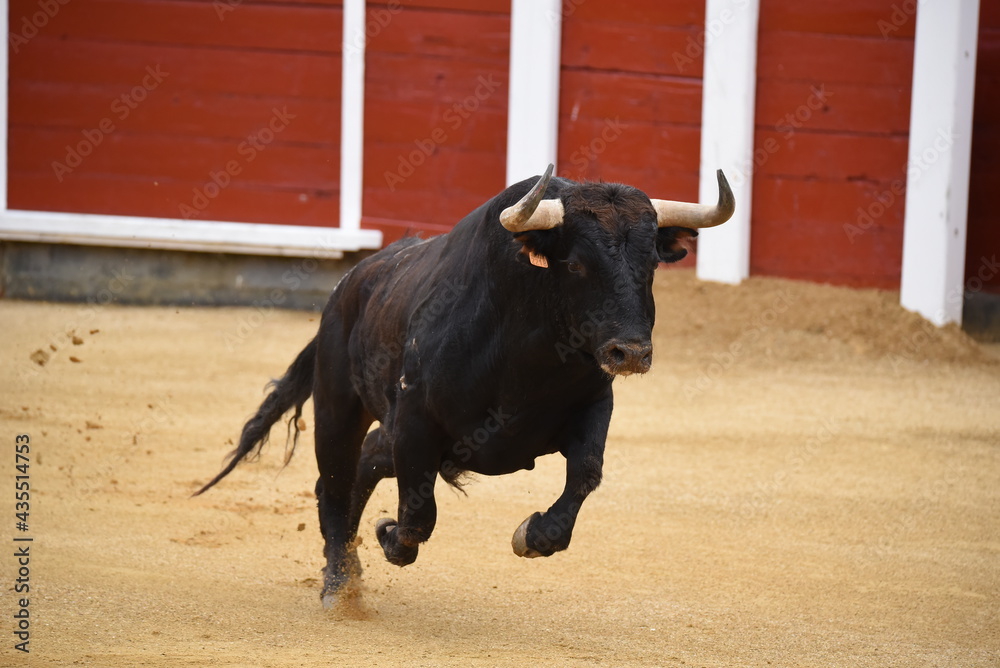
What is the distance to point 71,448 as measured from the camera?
5.93 meters

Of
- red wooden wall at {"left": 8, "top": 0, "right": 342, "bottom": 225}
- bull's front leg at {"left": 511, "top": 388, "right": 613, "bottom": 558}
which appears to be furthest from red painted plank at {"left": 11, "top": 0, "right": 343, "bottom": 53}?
bull's front leg at {"left": 511, "top": 388, "right": 613, "bottom": 558}

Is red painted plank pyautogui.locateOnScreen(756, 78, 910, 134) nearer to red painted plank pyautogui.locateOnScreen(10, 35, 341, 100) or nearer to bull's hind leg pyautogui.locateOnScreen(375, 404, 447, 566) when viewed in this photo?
red painted plank pyautogui.locateOnScreen(10, 35, 341, 100)

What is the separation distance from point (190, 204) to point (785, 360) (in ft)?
14.6

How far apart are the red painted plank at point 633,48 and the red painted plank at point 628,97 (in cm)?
7

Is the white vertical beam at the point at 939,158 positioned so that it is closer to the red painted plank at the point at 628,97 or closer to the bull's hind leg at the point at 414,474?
the red painted plank at the point at 628,97

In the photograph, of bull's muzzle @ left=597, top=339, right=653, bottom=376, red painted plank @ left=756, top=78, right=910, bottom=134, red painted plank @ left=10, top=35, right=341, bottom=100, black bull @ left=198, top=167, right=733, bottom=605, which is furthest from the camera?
red painted plank @ left=10, top=35, right=341, bottom=100

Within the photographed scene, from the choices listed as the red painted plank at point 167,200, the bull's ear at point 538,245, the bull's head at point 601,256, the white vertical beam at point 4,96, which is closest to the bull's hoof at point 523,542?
the bull's head at point 601,256

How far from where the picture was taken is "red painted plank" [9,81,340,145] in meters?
9.40

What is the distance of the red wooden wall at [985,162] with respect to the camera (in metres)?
8.91

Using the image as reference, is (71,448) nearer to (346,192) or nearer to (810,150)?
(346,192)

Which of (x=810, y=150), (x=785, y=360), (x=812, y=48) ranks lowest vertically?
(x=785, y=360)

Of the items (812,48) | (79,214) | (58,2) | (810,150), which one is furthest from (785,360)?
(58,2)

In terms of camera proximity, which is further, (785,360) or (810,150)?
(810,150)

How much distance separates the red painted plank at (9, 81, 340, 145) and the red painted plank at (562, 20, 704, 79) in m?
→ 1.80
